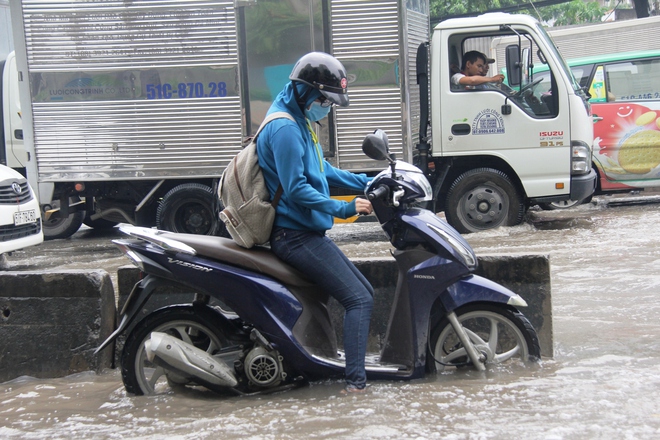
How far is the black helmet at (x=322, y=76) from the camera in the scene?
11.5ft

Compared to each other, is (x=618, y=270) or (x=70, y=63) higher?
(x=70, y=63)

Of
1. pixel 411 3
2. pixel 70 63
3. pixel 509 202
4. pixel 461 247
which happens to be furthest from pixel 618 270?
pixel 70 63

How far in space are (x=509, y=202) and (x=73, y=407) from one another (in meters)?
6.41

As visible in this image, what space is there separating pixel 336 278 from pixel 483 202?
19.2 ft

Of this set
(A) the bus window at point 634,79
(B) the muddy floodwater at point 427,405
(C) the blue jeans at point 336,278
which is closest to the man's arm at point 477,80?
(A) the bus window at point 634,79

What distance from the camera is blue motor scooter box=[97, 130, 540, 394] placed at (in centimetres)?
361

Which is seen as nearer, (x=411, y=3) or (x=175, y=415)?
(x=175, y=415)

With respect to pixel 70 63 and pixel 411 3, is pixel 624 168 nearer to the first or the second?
pixel 411 3

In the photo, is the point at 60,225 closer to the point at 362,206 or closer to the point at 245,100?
the point at 245,100

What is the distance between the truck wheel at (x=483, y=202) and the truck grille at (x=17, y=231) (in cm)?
481

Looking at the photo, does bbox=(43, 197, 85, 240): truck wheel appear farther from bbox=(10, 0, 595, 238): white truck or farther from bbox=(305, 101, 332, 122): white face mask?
bbox=(305, 101, 332, 122): white face mask

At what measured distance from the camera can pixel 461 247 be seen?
3.68m

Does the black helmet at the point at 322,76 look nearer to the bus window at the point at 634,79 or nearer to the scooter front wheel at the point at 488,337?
the scooter front wheel at the point at 488,337

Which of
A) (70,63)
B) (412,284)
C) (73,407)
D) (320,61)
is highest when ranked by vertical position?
(70,63)
